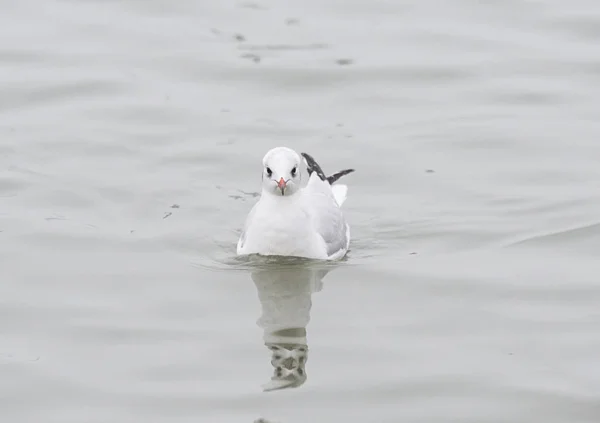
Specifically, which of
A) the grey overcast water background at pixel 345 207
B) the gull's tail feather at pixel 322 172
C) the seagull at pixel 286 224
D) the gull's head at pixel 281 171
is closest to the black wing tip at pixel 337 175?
the gull's tail feather at pixel 322 172

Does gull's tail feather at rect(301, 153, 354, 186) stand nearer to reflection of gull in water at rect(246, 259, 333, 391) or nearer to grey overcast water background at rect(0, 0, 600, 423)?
Answer: grey overcast water background at rect(0, 0, 600, 423)

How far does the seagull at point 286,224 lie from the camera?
33.0 ft

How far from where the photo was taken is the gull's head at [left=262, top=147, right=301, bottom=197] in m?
9.98

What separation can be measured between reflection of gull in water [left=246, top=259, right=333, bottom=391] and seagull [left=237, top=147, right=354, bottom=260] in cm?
12

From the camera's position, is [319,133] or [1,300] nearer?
[1,300]

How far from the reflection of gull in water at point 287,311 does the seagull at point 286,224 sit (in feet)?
0.41

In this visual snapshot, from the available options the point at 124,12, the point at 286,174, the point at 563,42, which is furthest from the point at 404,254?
the point at 124,12

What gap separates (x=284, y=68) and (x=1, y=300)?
6633 mm

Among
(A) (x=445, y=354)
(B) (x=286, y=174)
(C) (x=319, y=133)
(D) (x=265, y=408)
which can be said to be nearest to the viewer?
(D) (x=265, y=408)

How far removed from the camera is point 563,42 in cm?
1619

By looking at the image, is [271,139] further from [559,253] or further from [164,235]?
[559,253]

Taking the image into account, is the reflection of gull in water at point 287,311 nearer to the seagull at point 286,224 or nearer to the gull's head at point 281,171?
the seagull at point 286,224

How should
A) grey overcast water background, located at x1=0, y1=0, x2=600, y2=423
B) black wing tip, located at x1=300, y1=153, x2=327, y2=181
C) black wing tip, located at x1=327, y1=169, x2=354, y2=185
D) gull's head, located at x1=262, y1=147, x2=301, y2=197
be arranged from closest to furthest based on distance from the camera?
1. grey overcast water background, located at x1=0, y1=0, x2=600, y2=423
2. gull's head, located at x1=262, y1=147, x2=301, y2=197
3. black wing tip, located at x1=300, y1=153, x2=327, y2=181
4. black wing tip, located at x1=327, y1=169, x2=354, y2=185

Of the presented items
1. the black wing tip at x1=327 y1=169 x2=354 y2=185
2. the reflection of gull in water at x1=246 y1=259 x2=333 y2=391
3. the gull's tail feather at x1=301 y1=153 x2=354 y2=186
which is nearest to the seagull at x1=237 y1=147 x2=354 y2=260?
the reflection of gull in water at x1=246 y1=259 x2=333 y2=391
